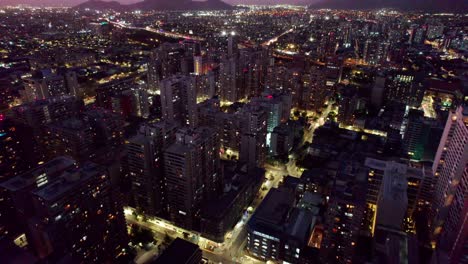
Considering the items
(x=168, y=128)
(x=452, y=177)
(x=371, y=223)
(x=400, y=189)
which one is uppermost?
(x=168, y=128)

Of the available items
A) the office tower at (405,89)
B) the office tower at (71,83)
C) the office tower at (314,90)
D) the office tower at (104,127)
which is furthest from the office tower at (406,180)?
the office tower at (71,83)

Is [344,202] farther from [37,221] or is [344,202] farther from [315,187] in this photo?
[37,221]

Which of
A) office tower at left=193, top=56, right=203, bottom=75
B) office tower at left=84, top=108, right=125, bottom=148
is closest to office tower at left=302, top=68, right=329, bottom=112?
office tower at left=193, top=56, right=203, bottom=75

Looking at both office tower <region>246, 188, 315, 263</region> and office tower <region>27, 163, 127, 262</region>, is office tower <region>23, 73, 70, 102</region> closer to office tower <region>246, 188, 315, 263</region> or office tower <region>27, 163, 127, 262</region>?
office tower <region>27, 163, 127, 262</region>

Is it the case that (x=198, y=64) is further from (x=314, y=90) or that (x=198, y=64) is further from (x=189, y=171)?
(x=189, y=171)

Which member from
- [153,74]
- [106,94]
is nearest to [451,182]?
[106,94]

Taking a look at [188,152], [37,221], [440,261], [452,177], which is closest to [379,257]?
[440,261]
